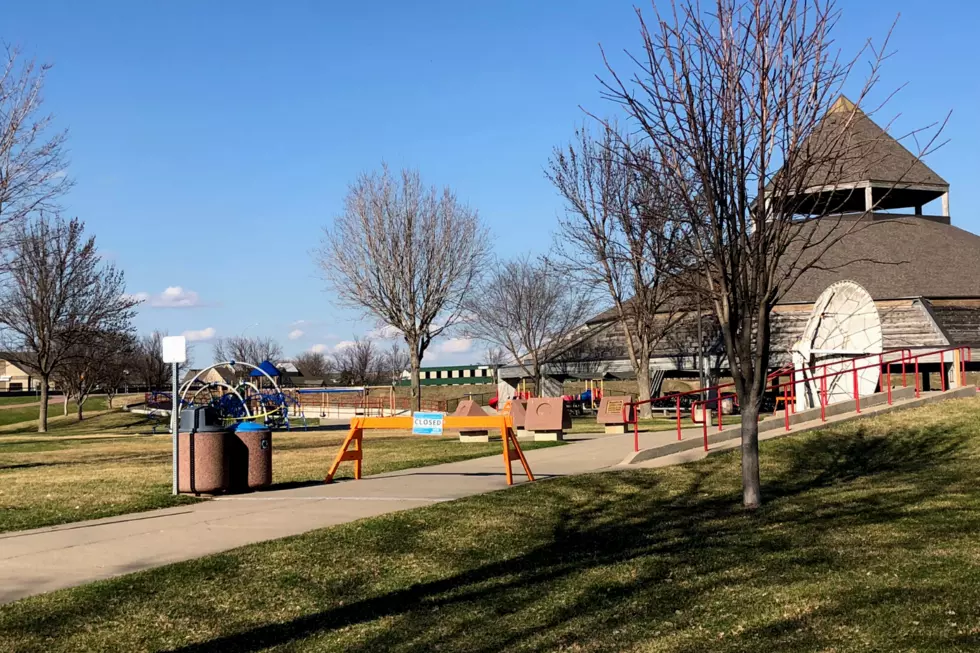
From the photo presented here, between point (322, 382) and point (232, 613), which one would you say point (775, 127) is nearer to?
point (232, 613)

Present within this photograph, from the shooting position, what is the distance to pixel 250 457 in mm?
13367

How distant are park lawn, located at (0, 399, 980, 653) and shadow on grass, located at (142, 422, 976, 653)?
0.03 meters

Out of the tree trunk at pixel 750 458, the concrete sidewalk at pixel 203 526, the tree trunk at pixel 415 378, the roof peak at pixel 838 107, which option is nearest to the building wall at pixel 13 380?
the tree trunk at pixel 415 378

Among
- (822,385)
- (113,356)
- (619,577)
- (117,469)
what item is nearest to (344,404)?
(113,356)

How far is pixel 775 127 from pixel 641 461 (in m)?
6.97

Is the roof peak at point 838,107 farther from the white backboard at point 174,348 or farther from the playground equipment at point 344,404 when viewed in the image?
the playground equipment at point 344,404

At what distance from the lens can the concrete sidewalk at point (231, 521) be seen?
27.4 feet

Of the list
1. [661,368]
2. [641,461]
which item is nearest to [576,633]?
[641,461]

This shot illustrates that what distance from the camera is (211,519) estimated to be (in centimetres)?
1076

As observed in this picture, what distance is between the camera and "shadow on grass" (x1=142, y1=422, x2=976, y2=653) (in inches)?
246

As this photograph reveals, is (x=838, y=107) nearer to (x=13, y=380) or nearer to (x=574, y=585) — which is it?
(x=574, y=585)

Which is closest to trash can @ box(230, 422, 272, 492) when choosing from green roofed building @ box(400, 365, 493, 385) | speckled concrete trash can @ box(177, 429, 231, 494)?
speckled concrete trash can @ box(177, 429, 231, 494)

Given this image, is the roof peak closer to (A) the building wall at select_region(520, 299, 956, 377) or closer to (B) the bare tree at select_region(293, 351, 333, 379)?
(A) the building wall at select_region(520, 299, 956, 377)

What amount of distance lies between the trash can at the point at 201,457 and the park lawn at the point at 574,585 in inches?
135
